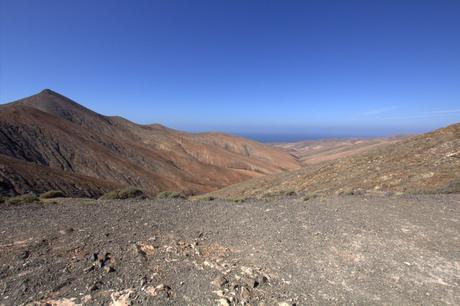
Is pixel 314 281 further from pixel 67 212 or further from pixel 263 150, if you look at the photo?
pixel 263 150

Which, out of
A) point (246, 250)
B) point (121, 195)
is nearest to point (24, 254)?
point (246, 250)

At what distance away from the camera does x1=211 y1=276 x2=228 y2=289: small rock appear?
547cm

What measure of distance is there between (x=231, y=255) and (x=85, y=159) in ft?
139

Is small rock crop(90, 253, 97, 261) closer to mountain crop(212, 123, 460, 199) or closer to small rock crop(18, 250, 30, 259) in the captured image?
small rock crop(18, 250, 30, 259)

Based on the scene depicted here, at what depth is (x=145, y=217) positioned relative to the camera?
31.5 ft

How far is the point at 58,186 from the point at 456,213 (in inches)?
1061

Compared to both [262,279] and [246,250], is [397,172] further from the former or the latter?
[262,279]

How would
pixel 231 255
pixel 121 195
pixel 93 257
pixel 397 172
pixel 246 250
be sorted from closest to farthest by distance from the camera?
pixel 93 257
pixel 231 255
pixel 246 250
pixel 121 195
pixel 397 172

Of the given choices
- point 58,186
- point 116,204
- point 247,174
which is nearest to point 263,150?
point 247,174

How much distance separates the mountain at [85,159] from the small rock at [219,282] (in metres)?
20.9

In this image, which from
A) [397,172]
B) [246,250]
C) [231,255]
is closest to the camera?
[231,255]

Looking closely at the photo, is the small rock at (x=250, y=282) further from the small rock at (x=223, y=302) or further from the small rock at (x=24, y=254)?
the small rock at (x=24, y=254)

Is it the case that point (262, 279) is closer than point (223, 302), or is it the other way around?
point (223, 302)

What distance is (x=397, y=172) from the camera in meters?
16.9
